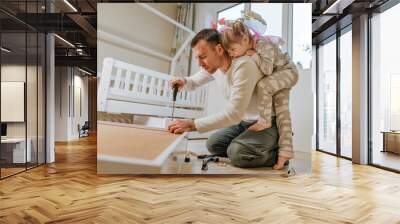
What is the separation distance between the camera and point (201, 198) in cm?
350

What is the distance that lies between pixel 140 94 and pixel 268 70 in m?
1.60

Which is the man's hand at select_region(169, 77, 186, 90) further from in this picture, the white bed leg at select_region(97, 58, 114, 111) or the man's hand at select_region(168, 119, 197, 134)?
the white bed leg at select_region(97, 58, 114, 111)

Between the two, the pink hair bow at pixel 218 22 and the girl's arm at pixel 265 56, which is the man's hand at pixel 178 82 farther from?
the girl's arm at pixel 265 56

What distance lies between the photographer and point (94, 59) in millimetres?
10266

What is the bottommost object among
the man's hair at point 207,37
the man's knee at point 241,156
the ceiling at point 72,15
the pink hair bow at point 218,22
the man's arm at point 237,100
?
the man's knee at point 241,156

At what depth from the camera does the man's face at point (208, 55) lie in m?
4.54

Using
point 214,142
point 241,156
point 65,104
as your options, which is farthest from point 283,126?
point 65,104

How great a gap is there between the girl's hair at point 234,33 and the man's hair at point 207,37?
3.0 inches

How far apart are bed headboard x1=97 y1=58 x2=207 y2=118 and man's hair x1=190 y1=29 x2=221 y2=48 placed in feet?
1.86

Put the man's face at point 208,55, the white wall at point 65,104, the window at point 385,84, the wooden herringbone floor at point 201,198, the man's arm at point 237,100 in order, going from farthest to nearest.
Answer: the white wall at point 65,104, the window at point 385,84, the man's face at point 208,55, the man's arm at point 237,100, the wooden herringbone floor at point 201,198

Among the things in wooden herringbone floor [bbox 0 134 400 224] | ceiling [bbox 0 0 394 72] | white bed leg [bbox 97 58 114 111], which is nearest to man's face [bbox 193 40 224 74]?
white bed leg [bbox 97 58 114 111]

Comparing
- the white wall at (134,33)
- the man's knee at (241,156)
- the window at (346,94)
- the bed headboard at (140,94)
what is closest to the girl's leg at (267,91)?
the man's knee at (241,156)

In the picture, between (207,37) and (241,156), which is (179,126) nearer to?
(241,156)

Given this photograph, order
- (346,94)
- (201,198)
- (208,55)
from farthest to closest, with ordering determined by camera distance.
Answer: (346,94) → (208,55) → (201,198)
